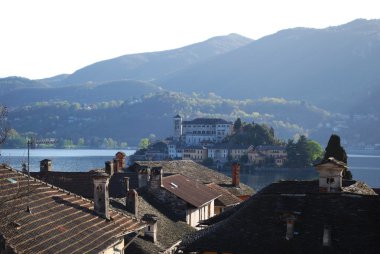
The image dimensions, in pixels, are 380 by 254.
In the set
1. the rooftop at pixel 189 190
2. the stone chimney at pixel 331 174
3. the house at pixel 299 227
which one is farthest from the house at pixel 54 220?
the rooftop at pixel 189 190

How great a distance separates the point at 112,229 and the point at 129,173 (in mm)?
23056

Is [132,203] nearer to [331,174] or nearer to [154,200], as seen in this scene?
[154,200]

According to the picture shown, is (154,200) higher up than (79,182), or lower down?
lower down

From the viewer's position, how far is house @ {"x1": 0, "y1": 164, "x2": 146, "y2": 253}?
17281 millimetres

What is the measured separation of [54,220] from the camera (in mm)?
20375

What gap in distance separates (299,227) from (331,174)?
16.9 ft

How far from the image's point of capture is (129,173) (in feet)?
151

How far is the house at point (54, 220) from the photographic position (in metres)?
17.3

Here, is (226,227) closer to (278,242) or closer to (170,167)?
(278,242)

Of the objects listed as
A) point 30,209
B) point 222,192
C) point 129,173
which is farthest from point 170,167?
point 30,209

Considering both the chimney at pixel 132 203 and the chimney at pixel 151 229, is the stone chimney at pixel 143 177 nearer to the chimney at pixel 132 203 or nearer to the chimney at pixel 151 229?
the chimney at pixel 132 203

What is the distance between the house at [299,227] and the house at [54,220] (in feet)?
10.0

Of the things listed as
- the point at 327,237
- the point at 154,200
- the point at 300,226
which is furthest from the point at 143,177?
the point at 327,237

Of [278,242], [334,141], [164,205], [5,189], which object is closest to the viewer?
[5,189]
